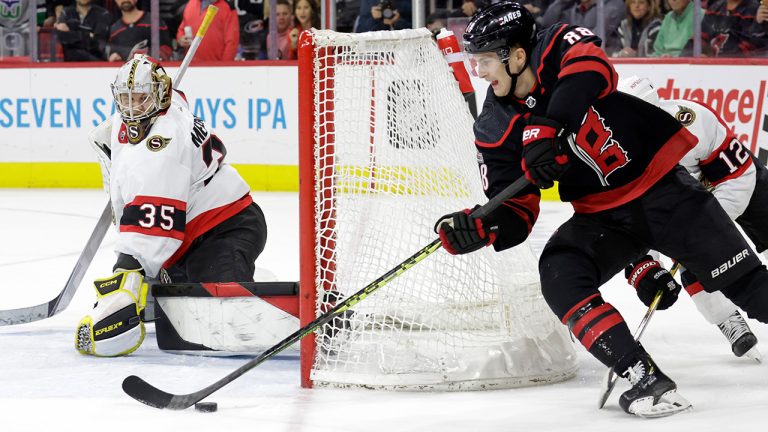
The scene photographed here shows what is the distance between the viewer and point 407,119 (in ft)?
10.9

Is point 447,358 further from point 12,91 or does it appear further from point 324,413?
point 12,91

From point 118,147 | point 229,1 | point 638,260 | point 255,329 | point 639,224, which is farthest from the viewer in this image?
point 229,1

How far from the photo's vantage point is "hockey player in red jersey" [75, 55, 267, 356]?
3.49 meters

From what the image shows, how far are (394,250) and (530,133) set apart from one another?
0.70 metres

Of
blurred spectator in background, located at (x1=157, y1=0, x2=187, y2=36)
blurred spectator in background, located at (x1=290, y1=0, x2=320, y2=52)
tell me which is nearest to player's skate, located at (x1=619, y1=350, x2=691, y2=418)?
blurred spectator in background, located at (x1=290, y1=0, x2=320, y2=52)

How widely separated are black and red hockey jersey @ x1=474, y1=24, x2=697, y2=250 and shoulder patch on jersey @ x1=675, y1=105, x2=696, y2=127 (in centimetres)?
63

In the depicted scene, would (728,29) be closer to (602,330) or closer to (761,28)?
(761,28)

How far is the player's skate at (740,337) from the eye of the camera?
3.33m

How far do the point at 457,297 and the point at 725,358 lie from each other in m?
0.81

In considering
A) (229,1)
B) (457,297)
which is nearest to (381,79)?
(457,297)


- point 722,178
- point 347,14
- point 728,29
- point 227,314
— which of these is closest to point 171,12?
point 347,14

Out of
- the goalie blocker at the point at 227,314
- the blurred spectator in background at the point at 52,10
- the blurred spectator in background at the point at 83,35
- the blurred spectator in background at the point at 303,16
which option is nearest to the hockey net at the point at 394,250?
the goalie blocker at the point at 227,314

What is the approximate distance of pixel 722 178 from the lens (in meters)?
3.50

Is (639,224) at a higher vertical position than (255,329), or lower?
higher
